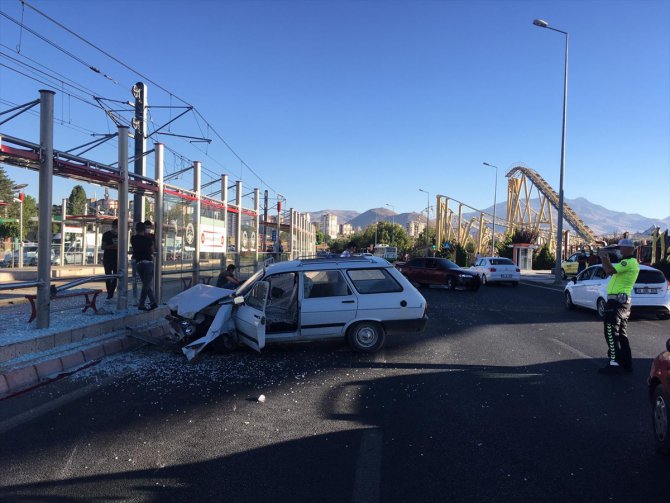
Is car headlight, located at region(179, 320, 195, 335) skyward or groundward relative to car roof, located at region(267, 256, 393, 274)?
groundward

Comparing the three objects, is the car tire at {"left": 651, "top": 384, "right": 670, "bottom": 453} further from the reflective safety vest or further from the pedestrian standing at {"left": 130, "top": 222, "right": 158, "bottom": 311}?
the pedestrian standing at {"left": 130, "top": 222, "right": 158, "bottom": 311}

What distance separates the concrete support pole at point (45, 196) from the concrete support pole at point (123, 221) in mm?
2243

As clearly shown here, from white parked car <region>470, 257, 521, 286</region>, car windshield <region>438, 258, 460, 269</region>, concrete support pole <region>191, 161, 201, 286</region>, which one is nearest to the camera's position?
concrete support pole <region>191, 161, 201, 286</region>

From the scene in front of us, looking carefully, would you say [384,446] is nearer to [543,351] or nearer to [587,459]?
[587,459]

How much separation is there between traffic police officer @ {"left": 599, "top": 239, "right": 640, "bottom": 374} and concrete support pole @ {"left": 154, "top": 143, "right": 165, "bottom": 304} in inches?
353

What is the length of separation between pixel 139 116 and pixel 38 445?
41.3 feet

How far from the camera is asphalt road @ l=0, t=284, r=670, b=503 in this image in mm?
3688

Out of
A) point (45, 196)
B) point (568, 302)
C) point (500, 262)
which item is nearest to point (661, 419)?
point (45, 196)

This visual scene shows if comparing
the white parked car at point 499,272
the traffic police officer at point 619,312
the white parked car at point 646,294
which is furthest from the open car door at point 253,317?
the white parked car at point 499,272

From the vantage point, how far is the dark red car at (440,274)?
2198cm

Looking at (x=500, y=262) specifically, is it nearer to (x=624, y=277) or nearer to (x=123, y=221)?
(x=624, y=277)

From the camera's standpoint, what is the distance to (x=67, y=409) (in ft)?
17.9

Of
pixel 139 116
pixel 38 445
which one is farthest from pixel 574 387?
pixel 139 116

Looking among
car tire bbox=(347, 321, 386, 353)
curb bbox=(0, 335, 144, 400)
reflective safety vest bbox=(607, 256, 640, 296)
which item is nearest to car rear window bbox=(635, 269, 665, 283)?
reflective safety vest bbox=(607, 256, 640, 296)
